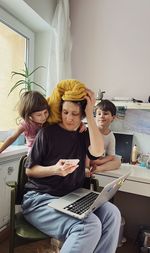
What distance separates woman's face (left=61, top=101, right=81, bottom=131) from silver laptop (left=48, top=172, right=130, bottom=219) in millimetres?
382

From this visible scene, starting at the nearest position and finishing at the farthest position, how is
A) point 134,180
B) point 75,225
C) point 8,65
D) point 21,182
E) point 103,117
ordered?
point 75,225 → point 21,182 → point 134,180 → point 103,117 → point 8,65

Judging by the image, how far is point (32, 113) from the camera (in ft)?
4.40

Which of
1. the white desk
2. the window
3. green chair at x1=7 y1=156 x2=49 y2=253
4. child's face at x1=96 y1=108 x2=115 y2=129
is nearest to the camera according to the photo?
green chair at x1=7 y1=156 x2=49 y2=253

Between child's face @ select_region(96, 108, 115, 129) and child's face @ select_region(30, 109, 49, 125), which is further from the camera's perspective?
child's face @ select_region(96, 108, 115, 129)

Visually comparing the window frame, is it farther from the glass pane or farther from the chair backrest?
the chair backrest

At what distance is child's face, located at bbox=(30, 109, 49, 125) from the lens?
4.25ft

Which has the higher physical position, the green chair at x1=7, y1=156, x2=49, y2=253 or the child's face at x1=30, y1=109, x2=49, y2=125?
the child's face at x1=30, y1=109, x2=49, y2=125

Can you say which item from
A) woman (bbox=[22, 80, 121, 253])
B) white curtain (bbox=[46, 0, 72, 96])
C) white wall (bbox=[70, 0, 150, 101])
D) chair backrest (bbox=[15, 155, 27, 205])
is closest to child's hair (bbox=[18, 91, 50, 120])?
woman (bbox=[22, 80, 121, 253])

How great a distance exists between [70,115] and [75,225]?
56 cm

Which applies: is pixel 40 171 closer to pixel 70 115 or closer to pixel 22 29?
pixel 70 115

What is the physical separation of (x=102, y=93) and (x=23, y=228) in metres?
1.38

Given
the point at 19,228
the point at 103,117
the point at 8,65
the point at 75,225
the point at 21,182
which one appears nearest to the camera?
the point at 75,225

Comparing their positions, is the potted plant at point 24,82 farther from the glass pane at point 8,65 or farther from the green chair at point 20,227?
the green chair at point 20,227

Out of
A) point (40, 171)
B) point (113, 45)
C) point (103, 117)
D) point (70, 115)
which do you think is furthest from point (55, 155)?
point (113, 45)
